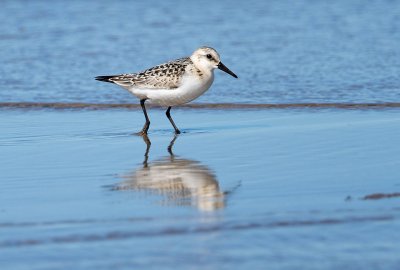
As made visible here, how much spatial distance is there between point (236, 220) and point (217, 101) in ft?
18.2

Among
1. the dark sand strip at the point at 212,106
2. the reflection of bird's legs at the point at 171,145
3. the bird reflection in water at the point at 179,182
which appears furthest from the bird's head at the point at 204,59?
the bird reflection in water at the point at 179,182

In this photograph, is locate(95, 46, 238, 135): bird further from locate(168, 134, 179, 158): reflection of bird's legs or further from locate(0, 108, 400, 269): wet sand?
locate(0, 108, 400, 269): wet sand

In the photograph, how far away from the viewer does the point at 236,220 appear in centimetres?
596

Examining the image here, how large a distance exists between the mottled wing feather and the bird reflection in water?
5.26 ft

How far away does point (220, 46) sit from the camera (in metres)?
15.3

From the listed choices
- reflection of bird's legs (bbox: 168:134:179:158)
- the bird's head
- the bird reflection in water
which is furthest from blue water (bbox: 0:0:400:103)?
the bird reflection in water

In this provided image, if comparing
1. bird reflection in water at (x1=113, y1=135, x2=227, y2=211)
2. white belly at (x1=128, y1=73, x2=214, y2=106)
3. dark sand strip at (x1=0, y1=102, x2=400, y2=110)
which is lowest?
dark sand strip at (x1=0, y1=102, x2=400, y2=110)

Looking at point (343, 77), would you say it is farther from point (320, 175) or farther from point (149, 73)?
point (320, 175)

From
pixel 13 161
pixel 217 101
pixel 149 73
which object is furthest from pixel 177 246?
pixel 217 101

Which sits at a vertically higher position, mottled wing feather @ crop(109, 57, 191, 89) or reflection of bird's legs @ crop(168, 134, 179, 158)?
mottled wing feather @ crop(109, 57, 191, 89)

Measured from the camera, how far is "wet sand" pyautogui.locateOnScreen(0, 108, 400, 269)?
532 cm

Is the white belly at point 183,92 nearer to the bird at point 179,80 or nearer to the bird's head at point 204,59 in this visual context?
the bird at point 179,80

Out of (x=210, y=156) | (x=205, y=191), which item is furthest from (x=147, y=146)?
(x=205, y=191)

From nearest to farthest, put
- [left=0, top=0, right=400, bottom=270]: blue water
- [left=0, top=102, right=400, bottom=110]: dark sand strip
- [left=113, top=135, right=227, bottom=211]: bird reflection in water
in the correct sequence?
[left=0, top=0, right=400, bottom=270]: blue water, [left=113, top=135, right=227, bottom=211]: bird reflection in water, [left=0, top=102, right=400, bottom=110]: dark sand strip
